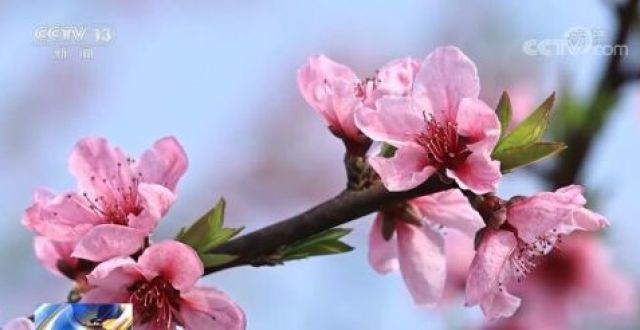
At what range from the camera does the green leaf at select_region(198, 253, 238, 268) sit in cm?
67

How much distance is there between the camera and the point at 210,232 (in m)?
0.69

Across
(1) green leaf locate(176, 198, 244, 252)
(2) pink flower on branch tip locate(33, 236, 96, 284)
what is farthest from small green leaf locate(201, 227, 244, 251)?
(2) pink flower on branch tip locate(33, 236, 96, 284)

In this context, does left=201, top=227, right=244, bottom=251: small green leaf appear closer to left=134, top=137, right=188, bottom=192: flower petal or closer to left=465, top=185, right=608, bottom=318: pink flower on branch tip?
left=134, top=137, right=188, bottom=192: flower petal

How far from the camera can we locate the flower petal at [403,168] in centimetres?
63

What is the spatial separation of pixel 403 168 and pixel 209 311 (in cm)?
15

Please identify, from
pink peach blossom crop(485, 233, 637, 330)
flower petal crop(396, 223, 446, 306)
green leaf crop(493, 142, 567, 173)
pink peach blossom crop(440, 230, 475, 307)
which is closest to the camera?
green leaf crop(493, 142, 567, 173)

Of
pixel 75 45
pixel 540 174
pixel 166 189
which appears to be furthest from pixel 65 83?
pixel 166 189

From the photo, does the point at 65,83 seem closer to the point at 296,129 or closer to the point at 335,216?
the point at 296,129

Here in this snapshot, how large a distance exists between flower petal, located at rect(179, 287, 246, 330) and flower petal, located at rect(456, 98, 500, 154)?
19cm

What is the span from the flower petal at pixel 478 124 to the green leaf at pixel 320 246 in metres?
0.11

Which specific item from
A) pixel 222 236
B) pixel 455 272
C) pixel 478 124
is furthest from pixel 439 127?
pixel 455 272

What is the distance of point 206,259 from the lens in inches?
26.6

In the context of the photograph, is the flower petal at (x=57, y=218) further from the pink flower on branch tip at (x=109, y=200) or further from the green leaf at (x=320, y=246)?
the green leaf at (x=320, y=246)

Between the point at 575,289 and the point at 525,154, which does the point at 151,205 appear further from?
the point at 575,289
